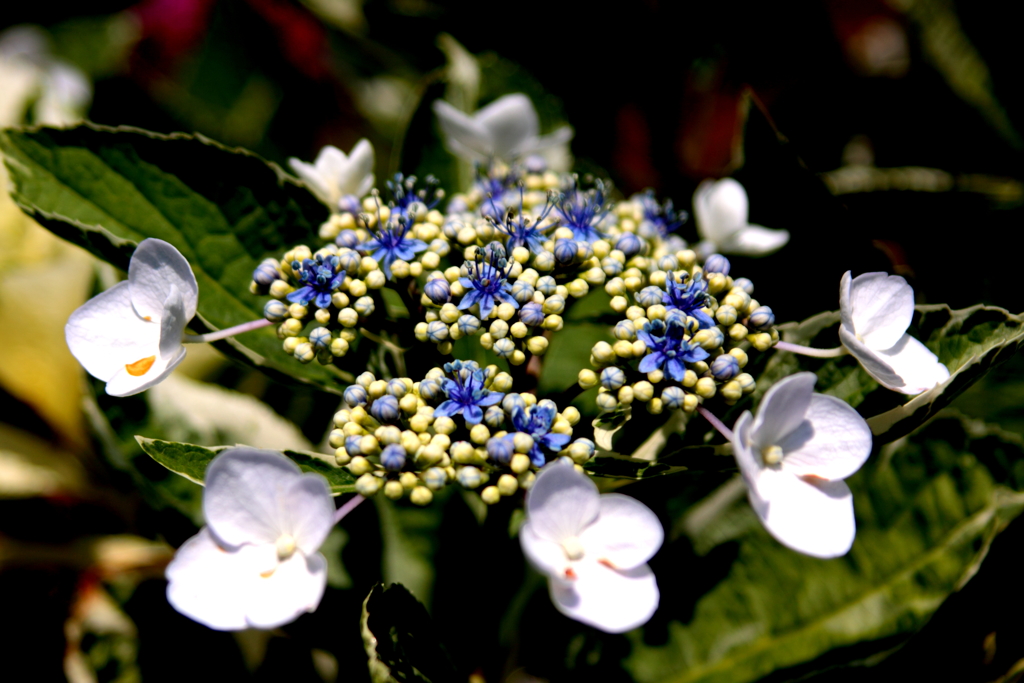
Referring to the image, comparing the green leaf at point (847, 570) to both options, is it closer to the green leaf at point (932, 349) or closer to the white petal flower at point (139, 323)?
the green leaf at point (932, 349)

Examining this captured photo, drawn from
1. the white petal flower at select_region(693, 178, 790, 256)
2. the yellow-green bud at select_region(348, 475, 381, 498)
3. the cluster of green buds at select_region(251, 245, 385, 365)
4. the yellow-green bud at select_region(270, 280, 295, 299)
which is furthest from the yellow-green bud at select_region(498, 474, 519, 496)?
the white petal flower at select_region(693, 178, 790, 256)

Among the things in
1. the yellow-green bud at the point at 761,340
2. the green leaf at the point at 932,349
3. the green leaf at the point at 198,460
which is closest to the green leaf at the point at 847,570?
the green leaf at the point at 932,349

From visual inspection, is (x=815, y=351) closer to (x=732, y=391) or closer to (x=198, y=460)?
(x=732, y=391)

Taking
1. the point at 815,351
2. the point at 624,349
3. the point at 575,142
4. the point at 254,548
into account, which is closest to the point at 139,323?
the point at 254,548

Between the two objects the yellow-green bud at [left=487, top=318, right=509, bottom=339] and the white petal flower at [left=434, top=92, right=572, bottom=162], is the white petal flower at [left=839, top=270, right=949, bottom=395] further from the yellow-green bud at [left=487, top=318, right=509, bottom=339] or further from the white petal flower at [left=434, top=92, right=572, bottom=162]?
the white petal flower at [left=434, top=92, right=572, bottom=162]

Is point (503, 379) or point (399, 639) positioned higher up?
point (503, 379)

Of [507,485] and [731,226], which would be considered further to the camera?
[731,226]

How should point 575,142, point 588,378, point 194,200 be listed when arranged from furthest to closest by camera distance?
point 575,142, point 194,200, point 588,378
